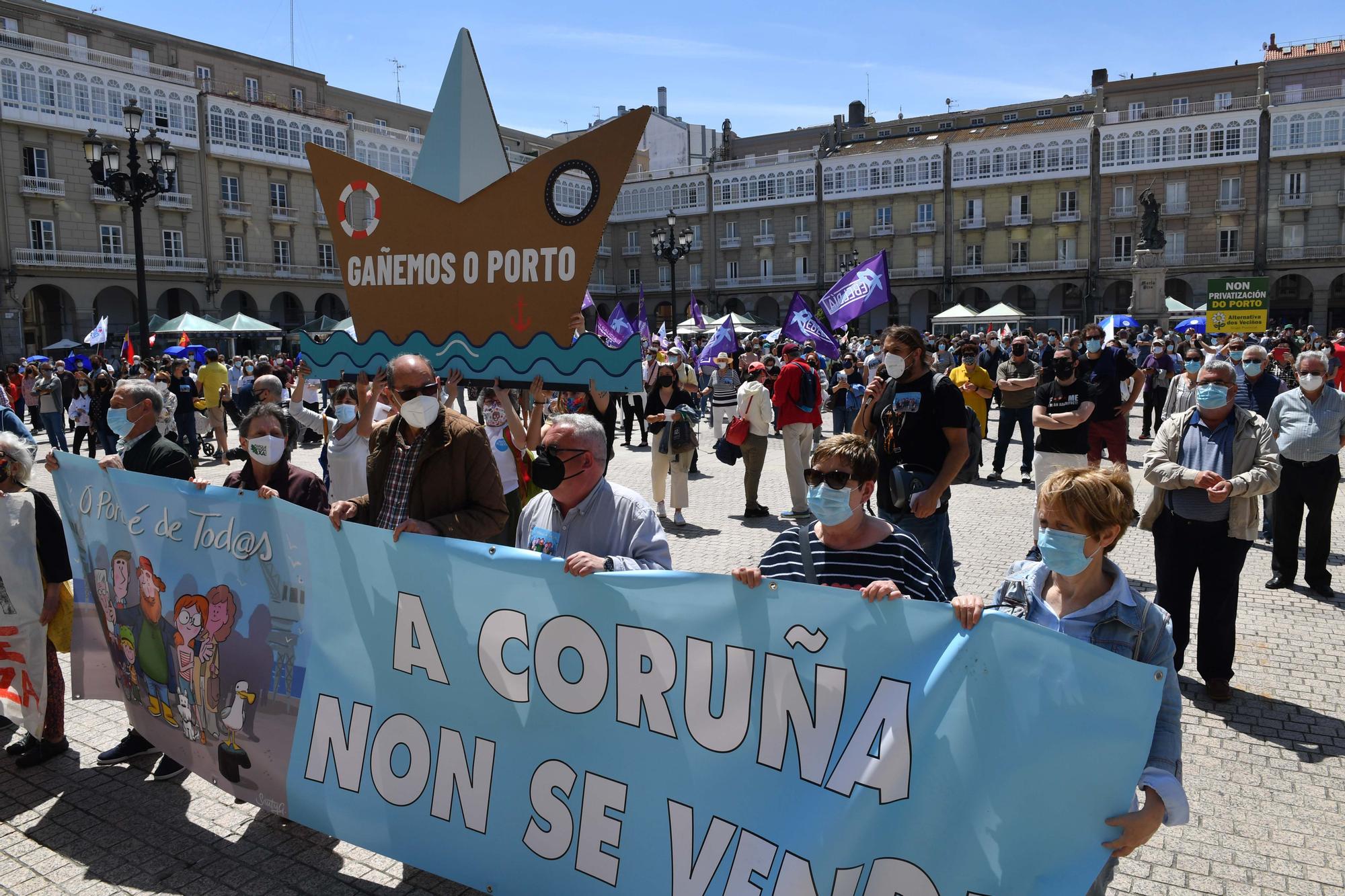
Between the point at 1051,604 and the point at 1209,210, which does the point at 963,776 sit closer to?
the point at 1051,604

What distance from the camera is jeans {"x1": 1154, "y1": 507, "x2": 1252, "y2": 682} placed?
515 centimetres

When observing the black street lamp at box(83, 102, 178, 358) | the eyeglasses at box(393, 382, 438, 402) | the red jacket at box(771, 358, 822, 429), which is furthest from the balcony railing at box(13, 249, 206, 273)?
the eyeglasses at box(393, 382, 438, 402)

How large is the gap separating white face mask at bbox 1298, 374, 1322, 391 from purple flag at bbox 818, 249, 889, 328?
673 cm

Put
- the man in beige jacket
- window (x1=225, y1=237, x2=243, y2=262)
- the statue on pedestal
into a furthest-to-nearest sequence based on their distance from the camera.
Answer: window (x1=225, y1=237, x2=243, y2=262) < the statue on pedestal < the man in beige jacket

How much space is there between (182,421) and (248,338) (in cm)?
2938

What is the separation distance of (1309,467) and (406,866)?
22.5ft

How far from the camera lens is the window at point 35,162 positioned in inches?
1517

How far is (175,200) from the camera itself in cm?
4231

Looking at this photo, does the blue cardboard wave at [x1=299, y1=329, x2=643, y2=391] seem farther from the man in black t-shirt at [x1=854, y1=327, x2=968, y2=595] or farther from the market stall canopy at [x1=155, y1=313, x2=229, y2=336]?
the market stall canopy at [x1=155, y1=313, x2=229, y2=336]

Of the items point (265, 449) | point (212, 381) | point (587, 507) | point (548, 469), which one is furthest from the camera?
point (212, 381)

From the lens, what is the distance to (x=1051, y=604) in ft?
9.41

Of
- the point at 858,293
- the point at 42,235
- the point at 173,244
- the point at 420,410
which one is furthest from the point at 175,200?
the point at 420,410

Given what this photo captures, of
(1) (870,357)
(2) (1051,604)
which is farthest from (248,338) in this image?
(2) (1051,604)

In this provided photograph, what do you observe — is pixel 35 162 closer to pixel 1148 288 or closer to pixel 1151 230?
pixel 1148 288
